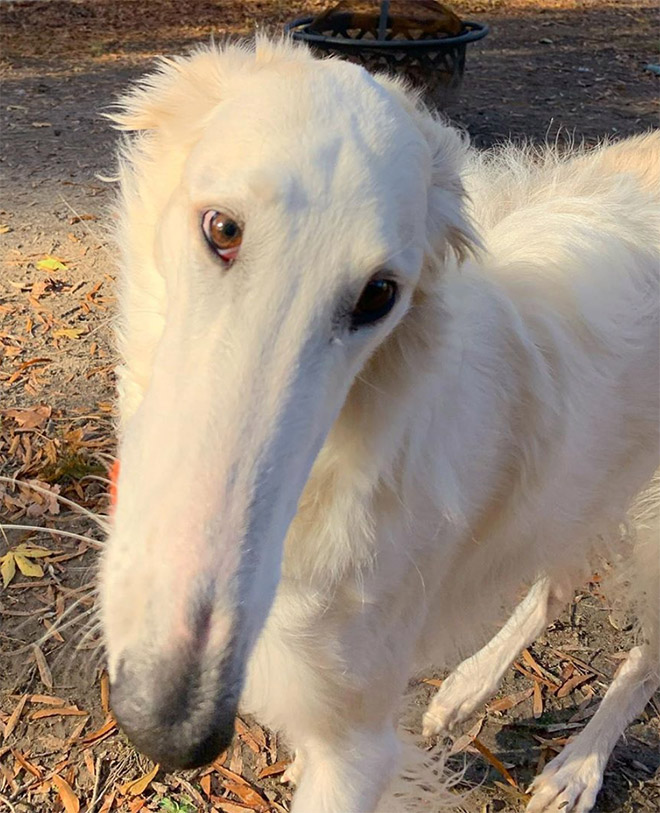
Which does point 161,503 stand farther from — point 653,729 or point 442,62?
point 442,62

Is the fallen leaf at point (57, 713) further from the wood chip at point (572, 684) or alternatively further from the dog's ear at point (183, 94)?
the dog's ear at point (183, 94)

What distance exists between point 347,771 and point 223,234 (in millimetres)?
1394

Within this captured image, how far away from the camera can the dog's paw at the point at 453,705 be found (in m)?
2.81

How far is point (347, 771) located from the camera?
6.57 ft

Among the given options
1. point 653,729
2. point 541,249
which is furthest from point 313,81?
point 653,729

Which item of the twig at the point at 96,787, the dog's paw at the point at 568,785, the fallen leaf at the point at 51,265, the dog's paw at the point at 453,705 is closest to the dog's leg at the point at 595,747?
the dog's paw at the point at 568,785

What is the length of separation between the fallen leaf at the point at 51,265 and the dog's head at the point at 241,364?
3506 mm

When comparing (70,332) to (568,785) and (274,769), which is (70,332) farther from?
(568,785)

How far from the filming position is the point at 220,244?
4.08 ft

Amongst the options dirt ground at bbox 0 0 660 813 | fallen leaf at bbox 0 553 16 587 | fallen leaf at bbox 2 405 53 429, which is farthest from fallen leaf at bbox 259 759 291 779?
fallen leaf at bbox 2 405 53 429

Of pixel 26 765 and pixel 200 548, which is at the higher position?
pixel 200 548

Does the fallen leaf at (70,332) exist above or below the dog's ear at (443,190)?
below

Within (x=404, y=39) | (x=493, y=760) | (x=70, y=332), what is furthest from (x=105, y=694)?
(x=404, y=39)

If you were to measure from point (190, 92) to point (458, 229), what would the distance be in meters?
0.56
